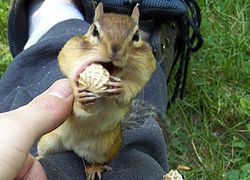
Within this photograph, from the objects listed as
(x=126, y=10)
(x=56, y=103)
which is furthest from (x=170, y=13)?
(x=56, y=103)

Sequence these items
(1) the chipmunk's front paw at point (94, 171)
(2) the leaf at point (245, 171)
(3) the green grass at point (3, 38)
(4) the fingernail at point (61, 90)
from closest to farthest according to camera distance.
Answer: (4) the fingernail at point (61, 90), (1) the chipmunk's front paw at point (94, 171), (2) the leaf at point (245, 171), (3) the green grass at point (3, 38)

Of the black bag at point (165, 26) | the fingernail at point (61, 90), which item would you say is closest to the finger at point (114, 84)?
the fingernail at point (61, 90)

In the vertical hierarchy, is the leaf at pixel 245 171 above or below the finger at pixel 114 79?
below

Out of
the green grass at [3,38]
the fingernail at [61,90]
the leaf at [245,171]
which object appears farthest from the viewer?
the green grass at [3,38]

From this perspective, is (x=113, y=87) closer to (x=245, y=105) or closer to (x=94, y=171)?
(x=94, y=171)

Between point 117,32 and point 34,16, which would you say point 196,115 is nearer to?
point 34,16

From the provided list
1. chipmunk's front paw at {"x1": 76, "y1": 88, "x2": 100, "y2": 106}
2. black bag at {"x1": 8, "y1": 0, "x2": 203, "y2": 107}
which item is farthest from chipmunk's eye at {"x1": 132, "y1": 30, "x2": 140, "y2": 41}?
black bag at {"x1": 8, "y1": 0, "x2": 203, "y2": 107}

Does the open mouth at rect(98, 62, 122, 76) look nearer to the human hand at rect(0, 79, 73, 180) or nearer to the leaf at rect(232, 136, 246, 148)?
the human hand at rect(0, 79, 73, 180)

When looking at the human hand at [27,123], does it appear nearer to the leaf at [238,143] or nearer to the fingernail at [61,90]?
the fingernail at [61,90]

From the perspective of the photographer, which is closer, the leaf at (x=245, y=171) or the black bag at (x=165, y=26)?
the leaf at (x=245, y=171)
